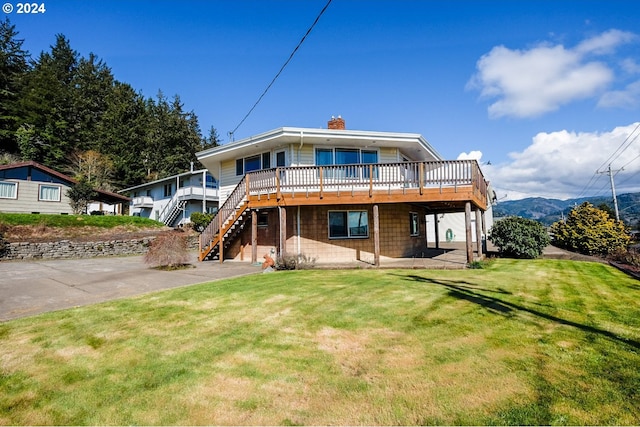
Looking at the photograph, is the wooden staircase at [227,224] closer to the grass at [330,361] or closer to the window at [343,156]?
the window at [343,156]

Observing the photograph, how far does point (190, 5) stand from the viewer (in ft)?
36.3

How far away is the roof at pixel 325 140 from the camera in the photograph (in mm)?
12969

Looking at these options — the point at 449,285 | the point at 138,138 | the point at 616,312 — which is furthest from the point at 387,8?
the point at 138,138

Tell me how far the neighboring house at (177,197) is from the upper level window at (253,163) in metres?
15.0

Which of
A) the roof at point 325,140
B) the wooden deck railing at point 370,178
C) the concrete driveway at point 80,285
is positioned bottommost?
the concrete driveway at point 80,285

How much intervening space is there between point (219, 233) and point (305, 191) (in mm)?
4458

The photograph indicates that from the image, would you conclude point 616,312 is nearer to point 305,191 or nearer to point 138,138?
point 305,191

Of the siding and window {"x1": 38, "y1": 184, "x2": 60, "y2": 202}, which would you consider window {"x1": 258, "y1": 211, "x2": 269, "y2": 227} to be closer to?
the siding

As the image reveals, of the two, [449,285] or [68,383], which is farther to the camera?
[449,285]

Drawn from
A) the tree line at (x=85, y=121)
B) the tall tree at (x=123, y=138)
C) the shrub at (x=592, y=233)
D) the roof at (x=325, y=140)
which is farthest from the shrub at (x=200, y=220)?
the shrub at (x=592, y=233)

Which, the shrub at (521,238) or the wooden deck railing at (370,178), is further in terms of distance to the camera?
the shrub at (521,238)

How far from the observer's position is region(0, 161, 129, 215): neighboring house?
23.0 meters

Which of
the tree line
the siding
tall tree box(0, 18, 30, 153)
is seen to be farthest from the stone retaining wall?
tall tree box(0, 18, 30, 153)

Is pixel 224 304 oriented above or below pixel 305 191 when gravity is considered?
below
